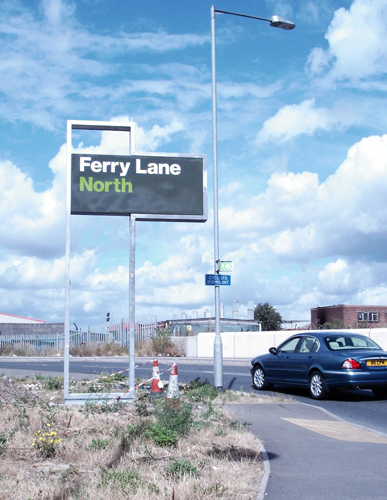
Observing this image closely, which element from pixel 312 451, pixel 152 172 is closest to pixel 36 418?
pixel 312 451

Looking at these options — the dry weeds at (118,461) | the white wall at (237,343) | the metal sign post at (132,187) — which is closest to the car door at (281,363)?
the metal sign post at (132,187)

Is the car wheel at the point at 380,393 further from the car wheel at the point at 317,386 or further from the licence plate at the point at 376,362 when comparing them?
the car wheel at the point at 317,386

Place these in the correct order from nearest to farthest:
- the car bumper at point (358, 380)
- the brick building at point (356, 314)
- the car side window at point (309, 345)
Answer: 1. the car bumper at point (358, 380)
2. the car side window at point (309, 345)
3. the brick building at point (356, 314)

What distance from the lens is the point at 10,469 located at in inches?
245

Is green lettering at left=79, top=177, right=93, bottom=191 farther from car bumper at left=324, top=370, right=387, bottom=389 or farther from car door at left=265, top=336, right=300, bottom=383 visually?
car bumper at left=324, top=370, right=387, bottom=389

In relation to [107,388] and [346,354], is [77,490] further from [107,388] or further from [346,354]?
[346,354]

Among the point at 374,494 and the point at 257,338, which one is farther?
the point at 257,338

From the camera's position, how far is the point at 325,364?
13492mm

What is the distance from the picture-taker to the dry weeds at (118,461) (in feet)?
17.7

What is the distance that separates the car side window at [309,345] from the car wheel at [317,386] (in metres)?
0.60

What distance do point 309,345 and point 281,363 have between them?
94cm

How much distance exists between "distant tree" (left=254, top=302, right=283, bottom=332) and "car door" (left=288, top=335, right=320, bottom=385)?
157 feet

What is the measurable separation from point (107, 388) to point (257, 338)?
18.6 meters

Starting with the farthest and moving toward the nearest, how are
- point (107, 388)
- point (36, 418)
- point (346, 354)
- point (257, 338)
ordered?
1. point (257, 338)
2. point (346, 354)
3. point (107, 388)
4. point (36, 418)
